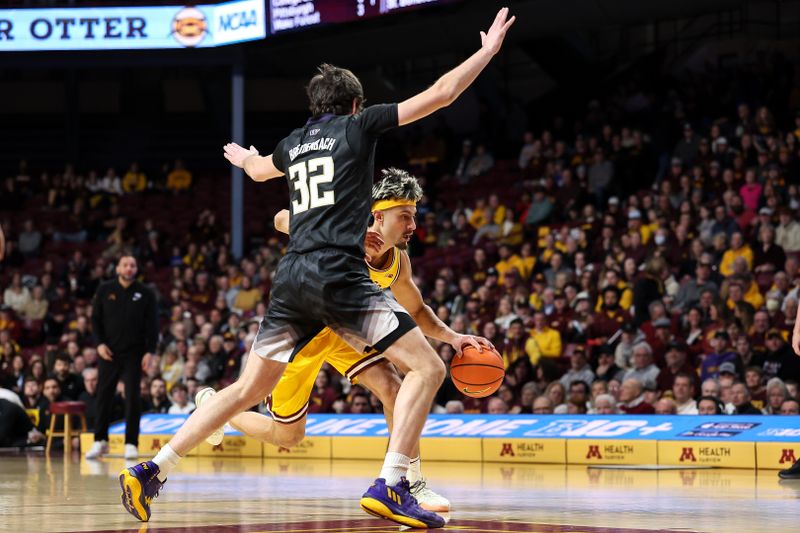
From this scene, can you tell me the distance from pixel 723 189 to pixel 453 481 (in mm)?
9747

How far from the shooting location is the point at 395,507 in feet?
18.2

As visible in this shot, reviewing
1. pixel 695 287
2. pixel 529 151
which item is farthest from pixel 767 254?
pixel 529 151

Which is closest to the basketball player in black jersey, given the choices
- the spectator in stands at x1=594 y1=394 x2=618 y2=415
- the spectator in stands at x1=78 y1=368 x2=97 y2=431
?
the spectator in stands at x1=594 y1=394 x2=618 y2=415

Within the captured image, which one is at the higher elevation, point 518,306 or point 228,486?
point 518,306

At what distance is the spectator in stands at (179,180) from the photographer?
2858cm

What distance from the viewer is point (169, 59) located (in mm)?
24016

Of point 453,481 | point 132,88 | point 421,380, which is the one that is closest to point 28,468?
point 453,481

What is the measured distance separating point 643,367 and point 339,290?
8812 mm

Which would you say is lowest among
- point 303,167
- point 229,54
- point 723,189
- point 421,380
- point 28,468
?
point 28,468

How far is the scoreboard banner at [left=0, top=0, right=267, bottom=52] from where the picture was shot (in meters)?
22.8

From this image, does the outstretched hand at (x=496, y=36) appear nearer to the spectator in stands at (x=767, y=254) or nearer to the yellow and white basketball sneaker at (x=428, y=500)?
the yellow and white basketball sneaker at (x=428, y=500)

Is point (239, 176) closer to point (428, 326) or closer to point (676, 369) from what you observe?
point (676, 369)

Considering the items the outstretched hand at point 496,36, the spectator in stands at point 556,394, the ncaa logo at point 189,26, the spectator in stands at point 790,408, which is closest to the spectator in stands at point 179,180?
the ncaa logo at point 189,26

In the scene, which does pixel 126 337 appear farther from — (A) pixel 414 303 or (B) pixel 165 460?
(B) pixel 165 460
